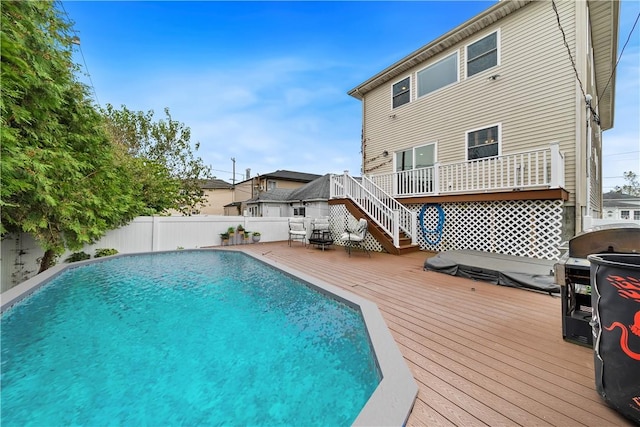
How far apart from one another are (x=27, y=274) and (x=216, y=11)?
9.13m

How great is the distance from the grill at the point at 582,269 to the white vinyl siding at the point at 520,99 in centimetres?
524

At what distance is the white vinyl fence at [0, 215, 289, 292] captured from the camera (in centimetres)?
570

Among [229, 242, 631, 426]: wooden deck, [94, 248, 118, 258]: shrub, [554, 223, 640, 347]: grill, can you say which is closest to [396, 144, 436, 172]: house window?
[229, 242, 631, 426]: wooden deck

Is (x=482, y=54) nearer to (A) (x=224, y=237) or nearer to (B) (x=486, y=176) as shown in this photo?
(B) (x=486, y=176)

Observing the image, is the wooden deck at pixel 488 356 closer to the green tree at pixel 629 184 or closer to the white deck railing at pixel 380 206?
the white deck railing at pixel 380 206

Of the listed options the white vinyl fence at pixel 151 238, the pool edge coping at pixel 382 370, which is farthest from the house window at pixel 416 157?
the pool edge coping at pixel 382 370

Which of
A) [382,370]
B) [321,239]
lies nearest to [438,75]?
[321,239]

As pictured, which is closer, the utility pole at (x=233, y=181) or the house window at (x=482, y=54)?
the house window at (x=482, y=54)

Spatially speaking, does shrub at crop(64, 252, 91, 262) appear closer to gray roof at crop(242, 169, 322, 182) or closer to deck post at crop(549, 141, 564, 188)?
deck post at crop(549, 141, 564, 188)

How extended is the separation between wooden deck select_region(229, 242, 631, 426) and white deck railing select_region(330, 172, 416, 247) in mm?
3383

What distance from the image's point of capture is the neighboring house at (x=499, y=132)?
624cm

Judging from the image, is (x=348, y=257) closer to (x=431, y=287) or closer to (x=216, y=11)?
(x=431, y=287)

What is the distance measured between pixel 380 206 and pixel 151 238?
8612 millimetres

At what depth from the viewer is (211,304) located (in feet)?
13.8
